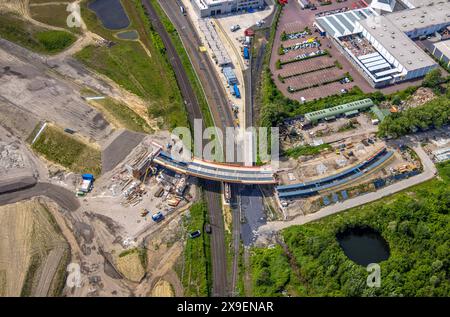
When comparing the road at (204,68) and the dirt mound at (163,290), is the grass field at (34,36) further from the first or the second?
the dirt mound at (163,290)

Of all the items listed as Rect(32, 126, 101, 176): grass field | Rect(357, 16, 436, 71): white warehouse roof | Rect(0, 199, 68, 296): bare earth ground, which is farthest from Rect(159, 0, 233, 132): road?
Rect(357, 16, 436, 71): white warehouse roof

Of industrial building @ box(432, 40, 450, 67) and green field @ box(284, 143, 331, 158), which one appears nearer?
green field @ box(284, 143, 331, 158)

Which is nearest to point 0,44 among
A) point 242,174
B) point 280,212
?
point 242,174

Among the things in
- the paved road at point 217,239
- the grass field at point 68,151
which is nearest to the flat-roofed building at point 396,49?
the paved road at point 217,239

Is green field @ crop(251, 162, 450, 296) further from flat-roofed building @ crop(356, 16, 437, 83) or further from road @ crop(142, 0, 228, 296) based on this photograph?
flat-roofed building @ crop(356, 16, 437, 83)

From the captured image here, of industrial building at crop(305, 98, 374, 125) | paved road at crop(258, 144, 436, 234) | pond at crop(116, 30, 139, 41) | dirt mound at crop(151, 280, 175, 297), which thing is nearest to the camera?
dirt mound at crop(151, 280, 175, 297)

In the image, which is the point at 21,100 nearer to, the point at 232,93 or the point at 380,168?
the point at 232,93
